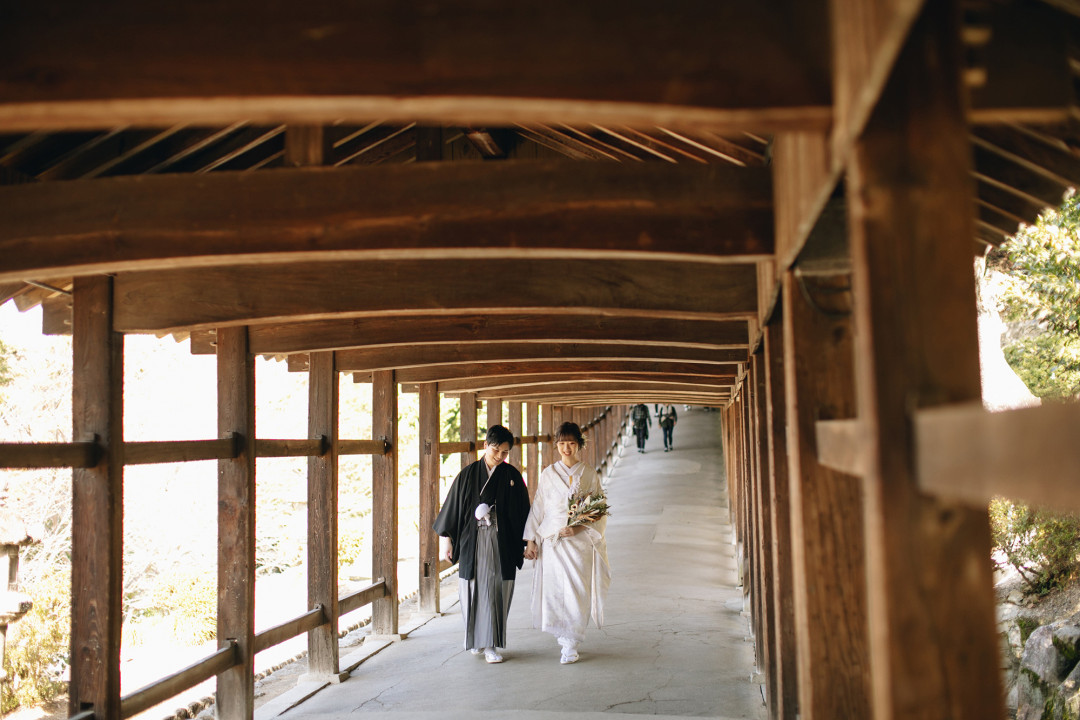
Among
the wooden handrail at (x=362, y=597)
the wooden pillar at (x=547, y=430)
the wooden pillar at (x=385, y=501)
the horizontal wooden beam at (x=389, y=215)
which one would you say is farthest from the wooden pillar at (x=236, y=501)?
the wooden pillar at (x=547, y=430)

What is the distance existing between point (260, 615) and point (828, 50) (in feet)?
48.3

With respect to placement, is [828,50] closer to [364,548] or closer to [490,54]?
[490,54]

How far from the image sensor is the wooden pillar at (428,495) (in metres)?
8.85

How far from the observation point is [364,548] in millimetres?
21750

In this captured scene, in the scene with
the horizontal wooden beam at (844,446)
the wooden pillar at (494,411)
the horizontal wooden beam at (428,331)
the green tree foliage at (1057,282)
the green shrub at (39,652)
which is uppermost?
the green tree foliage at (1057,282)

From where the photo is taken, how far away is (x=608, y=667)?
639 centimetres

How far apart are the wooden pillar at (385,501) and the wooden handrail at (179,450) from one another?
2.33 metres

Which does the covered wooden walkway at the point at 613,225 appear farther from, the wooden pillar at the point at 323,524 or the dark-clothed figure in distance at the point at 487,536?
the dark-clothed figure in distance at the point at 487,536

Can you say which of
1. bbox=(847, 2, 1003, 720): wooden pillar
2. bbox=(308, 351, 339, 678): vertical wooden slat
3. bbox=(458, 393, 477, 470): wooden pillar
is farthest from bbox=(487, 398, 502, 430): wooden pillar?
bbox=(847, 2, 1003, 720): wooden pillar

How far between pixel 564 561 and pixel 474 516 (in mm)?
758

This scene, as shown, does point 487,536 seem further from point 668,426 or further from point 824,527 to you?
point 668,426

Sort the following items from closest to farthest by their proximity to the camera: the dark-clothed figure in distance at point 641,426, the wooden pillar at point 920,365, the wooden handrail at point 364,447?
the wooden pillar at point 920,365, the wooden handrail at point 364,447, the dark-clothed figure in distance at point 641,426

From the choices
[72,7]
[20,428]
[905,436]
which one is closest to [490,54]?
[72,7]

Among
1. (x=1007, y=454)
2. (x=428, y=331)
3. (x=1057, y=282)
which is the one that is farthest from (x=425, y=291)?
(x=1057, y=282)
